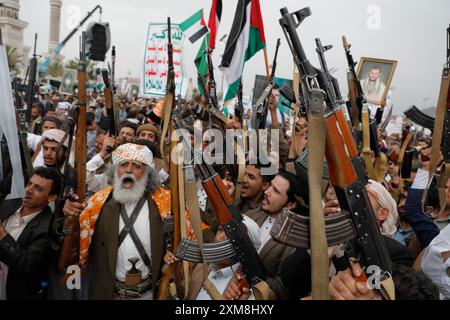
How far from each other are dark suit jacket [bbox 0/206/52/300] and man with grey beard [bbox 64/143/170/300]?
249 millimetres

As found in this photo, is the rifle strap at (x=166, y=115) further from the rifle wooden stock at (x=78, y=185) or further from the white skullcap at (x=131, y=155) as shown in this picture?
the rifle wooden stock at (x=78, y=185)

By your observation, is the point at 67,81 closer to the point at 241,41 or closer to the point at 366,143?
the point at 241,41

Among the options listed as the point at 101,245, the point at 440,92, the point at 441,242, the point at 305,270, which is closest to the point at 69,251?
the point at 101,245

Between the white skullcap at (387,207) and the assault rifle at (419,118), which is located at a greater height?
→ the assault rifle at (419,118)

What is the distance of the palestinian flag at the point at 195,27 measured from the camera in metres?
5.98

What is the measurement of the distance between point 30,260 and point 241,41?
3.07 m

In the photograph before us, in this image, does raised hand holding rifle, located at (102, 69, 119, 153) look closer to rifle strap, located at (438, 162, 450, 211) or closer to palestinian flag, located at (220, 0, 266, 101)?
palestinian flag, located at (220, 0, 266, 101)

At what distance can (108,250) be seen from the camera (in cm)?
303

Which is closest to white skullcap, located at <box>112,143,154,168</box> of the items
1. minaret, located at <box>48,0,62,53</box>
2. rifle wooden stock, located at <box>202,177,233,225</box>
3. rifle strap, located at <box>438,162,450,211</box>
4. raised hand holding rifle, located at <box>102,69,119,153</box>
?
rifle wooden stock, located at <box>202,177,233,225</box>

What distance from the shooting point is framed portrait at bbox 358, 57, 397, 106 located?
18.8 feet

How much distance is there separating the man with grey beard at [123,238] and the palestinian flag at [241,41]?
170 cm

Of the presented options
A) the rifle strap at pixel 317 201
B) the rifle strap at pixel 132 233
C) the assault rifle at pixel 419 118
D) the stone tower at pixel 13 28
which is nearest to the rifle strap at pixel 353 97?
the assault rifle at pixel 419 118

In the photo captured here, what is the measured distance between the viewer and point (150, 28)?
7000 millimetres

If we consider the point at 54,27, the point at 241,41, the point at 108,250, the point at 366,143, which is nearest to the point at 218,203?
the point at 108,250
